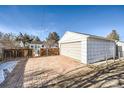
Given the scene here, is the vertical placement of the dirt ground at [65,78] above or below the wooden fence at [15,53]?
below

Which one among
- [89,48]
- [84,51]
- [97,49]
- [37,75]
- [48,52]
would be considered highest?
[89,48]

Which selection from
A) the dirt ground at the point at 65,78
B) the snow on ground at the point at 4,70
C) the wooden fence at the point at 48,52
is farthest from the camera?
the wooden fence at the point at 48,52

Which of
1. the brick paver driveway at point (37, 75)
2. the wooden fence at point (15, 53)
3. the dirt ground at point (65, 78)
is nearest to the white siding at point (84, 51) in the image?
the brick paver driveway at point (37, 75)

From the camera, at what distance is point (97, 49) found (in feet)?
32.3

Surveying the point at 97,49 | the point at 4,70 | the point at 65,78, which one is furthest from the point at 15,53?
the point at 65,78

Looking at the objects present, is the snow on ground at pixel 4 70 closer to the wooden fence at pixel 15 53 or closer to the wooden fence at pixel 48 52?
the wooden fence at pixel 15 53

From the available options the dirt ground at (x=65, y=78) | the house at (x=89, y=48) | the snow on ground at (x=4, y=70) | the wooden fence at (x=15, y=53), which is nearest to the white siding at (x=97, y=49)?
the house at (x=89, y=48)

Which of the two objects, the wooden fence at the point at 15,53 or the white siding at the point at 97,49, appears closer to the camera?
the white siding at the point at 97,49

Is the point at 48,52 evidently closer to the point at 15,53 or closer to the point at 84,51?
the point at 15,53

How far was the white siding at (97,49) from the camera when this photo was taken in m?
8.91

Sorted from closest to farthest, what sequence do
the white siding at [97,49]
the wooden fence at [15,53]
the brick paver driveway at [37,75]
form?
1. the brick paver driveway at [37,75]
2. the white siding at [97,49]
3. the wooden fence at [15,53]
